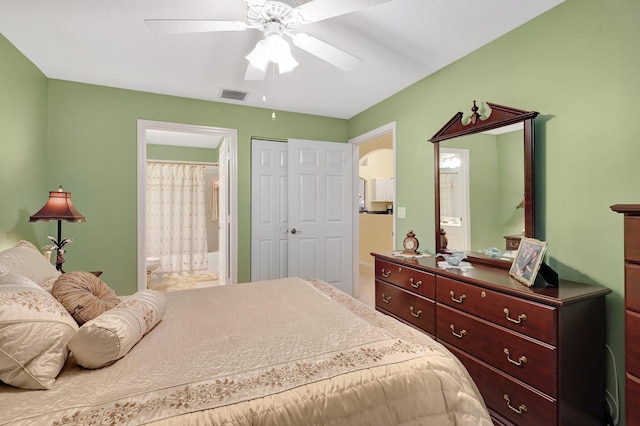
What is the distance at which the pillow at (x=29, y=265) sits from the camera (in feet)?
4.86

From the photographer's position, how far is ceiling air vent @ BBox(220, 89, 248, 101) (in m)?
3.36

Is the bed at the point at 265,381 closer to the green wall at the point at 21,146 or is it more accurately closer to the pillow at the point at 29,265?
the pillow at the point at 29,265

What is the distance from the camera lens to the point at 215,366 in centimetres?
110

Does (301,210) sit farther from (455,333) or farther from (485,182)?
(455,333)

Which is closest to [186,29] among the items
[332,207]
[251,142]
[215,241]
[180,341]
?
[180,341]

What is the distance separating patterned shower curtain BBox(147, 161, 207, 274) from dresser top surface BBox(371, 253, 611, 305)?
15.7 ft

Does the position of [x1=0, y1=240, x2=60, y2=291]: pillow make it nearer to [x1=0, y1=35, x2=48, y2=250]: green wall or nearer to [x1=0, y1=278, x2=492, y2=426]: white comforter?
[x1=0, y1=278, x2=492, y2=426]: white comforter

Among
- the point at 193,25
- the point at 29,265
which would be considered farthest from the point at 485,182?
the point at 29,265

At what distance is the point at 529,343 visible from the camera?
1.59 m

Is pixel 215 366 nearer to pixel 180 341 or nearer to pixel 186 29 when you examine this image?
pixel 180 341

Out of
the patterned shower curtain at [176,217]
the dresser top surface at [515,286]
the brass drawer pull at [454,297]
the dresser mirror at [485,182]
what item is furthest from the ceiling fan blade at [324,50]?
the patterned shower curtain at [176,217]

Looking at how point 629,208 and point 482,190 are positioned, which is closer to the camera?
point 629,208

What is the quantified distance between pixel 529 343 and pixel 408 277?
37.7 inches

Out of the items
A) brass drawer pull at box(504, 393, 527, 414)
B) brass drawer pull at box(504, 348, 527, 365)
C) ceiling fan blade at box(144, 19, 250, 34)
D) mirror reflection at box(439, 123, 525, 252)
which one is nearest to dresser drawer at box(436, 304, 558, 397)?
brass drawer pull at box(504, 348, 527, 365)
